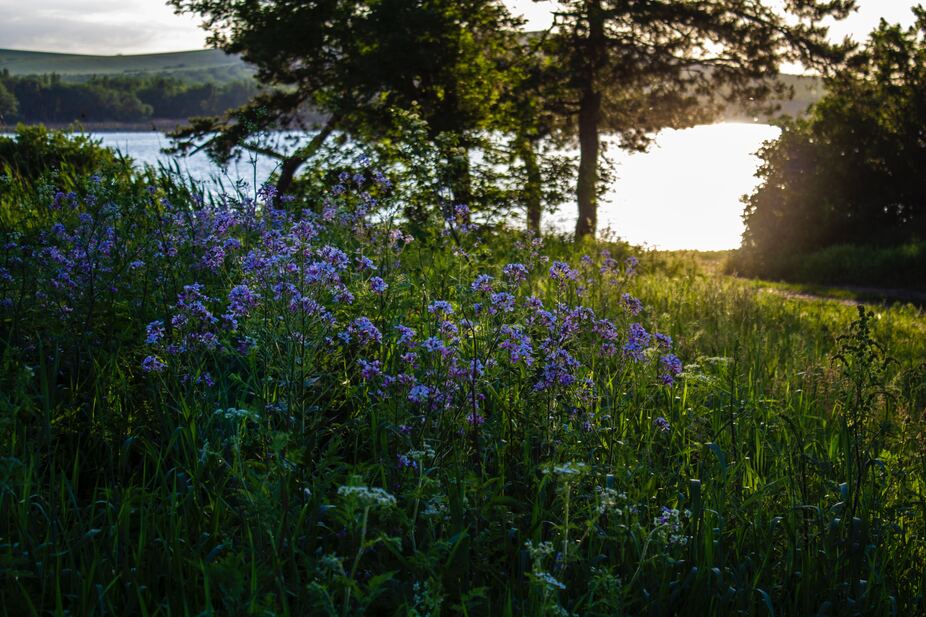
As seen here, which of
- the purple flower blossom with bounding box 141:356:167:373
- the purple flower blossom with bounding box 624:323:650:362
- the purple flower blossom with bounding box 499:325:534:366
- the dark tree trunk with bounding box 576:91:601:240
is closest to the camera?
the purple flower blossom with bounding box 141:356:167:373

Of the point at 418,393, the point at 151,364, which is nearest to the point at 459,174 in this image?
the point at 151,364

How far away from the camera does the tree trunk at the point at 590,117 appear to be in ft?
63.3

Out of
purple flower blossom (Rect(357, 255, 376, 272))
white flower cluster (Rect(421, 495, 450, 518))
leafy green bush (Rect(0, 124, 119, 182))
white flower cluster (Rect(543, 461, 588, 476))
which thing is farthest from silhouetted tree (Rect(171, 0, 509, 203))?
white flower cluster (Rect(543, 461, 588, 476))

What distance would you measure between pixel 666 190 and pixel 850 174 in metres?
52.6

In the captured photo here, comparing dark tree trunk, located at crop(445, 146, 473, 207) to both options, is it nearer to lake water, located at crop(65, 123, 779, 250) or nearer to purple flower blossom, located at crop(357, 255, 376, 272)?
lake water, located at crop(65, 123, 779, 250)

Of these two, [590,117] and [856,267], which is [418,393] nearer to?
[590,117]

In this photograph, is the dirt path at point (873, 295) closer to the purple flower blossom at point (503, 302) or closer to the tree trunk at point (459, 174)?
the tree trunk at point (459, 174)

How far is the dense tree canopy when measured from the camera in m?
22.8

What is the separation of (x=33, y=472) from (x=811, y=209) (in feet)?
78.9

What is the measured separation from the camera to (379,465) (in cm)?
322

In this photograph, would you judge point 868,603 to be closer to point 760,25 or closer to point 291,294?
point 291,294

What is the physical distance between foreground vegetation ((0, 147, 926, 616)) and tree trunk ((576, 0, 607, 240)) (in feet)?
43.7

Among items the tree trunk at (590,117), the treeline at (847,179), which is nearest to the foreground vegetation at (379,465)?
the tree trunk at (590,117)

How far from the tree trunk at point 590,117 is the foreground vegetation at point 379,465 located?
43.7 feet
